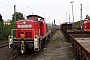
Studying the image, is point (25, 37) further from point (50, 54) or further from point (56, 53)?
point (56, 53)

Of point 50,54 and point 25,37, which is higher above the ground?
point 25,37

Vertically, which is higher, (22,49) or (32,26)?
(32,26)

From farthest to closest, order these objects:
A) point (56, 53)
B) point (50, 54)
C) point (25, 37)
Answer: point (25, 37) < point (56, 53) < point (50, 54)

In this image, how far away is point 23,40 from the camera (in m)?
12.7

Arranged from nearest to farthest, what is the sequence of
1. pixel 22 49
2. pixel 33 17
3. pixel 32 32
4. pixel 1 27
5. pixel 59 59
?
pixel 59 59, pixel 22 49, pixel 32 32, pixel 33 17, pixel 1 27

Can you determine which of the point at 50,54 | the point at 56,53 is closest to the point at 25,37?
the point at 50,54

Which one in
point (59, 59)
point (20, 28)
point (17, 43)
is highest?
point (20, 28)

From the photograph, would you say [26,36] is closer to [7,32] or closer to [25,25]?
[25,25]

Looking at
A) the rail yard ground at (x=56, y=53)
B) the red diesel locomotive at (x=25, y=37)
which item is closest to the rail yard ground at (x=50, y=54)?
the rail yard ground at (x=56, y=53)

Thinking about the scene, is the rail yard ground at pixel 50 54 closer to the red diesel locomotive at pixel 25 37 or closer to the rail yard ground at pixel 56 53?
the rail yard ground at pixel 56 53

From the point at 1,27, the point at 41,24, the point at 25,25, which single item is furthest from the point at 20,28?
the point at 1,27

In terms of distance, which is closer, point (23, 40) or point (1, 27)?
point (23, 40)

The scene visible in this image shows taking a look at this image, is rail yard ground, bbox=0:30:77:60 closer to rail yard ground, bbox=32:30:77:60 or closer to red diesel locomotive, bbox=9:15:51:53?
rail yard ground, bbox=32:30:77:60

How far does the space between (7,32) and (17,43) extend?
1414cm
